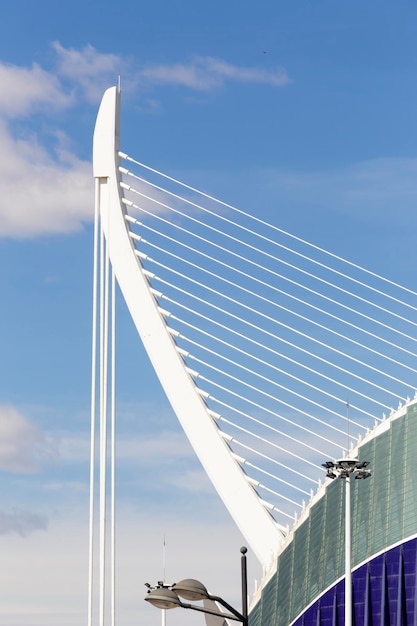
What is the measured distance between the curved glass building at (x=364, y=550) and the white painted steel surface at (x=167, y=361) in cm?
170

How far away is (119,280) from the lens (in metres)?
57.3

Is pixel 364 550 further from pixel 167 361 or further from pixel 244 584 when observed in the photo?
pixel 244 584

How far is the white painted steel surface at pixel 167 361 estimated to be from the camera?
54469 millimetres

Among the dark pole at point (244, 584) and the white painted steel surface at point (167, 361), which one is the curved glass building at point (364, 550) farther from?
the dark pole at point (244, 584)

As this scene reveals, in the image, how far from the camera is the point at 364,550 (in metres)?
56.6

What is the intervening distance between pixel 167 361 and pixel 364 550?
1090 centimetres

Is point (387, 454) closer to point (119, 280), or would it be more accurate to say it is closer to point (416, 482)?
point (416, 482)

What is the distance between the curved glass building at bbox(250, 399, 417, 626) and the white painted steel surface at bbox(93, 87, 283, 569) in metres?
1.70

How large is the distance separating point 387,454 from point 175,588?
4038 cm

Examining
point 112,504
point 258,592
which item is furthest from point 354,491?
point 112,504

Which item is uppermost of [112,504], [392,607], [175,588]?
[112,504]

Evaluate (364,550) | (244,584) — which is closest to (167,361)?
(364,550)

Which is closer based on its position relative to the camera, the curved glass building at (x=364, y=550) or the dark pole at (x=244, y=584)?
the dark pole at (x=244, y=584)

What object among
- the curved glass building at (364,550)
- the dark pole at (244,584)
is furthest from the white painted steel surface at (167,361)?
the dark pole at (244,584)
